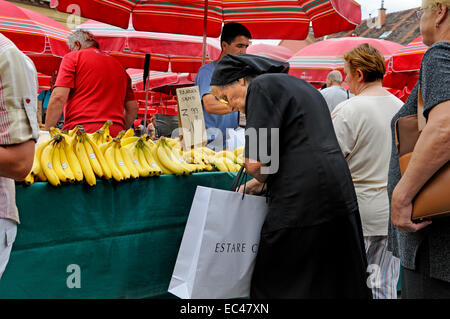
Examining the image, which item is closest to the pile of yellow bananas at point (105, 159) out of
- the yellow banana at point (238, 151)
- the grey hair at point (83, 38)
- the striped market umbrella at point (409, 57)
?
the yellow banana at point (238, 151)

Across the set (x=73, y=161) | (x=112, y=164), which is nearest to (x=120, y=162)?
(x=112, y=164)

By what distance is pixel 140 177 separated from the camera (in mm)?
2545

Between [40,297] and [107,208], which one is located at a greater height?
[107,208]

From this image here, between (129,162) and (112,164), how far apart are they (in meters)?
0.14

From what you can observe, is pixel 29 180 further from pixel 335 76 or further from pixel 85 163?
pixel 335 76

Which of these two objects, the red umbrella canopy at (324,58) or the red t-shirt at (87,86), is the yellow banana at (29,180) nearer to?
the red t-shirt at (87,86)

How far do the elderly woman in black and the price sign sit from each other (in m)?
1.14

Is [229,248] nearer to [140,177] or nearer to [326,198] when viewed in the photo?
[326,198]

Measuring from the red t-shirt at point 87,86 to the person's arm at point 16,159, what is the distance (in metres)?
2.31

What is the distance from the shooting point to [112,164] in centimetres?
245

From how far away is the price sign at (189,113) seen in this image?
300cm

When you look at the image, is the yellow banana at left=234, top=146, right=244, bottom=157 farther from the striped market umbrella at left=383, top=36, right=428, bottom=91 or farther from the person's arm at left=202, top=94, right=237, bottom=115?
the striped market umbrella at left=383, top=36, right=428, bottom=91

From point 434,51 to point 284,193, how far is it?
862 millimetres

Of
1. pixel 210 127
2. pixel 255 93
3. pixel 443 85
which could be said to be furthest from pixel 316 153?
pixel 210 127
